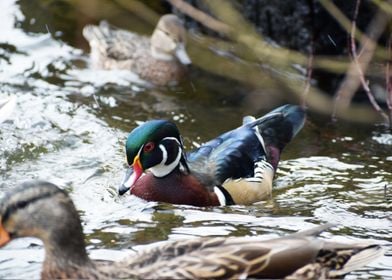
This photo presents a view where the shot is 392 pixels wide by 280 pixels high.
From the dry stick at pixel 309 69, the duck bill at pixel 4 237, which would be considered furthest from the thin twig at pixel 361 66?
the duck bill at pixel 4 237

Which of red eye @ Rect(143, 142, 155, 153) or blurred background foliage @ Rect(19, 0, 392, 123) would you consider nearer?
red eye @ Rect(143, 142, 155, 153)

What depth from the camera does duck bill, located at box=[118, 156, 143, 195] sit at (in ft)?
25.1

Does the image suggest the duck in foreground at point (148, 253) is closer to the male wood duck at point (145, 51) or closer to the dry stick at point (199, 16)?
the dry stick at point (199, 16)

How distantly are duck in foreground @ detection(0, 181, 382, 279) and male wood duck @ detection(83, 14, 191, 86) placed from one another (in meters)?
5.92

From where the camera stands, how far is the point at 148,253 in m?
5.35

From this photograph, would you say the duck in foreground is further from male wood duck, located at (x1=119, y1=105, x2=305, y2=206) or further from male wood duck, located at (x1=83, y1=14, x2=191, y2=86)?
male wood duck, located at (x1=83, y1=14, x2=191, y2=86)

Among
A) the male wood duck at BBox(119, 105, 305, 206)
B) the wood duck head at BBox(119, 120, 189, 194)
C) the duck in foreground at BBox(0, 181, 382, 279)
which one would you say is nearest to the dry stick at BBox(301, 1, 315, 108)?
the male wood duck at BBox(119, 105, 305, 206)

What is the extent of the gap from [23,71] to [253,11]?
250cm

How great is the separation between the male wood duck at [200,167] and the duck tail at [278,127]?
25 mm

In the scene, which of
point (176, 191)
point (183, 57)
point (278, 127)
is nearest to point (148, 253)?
point (176, 191)

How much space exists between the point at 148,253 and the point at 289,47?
19.6ft

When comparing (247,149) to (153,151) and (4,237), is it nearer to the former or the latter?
(153,151)

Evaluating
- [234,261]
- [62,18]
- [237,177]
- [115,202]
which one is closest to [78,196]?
[115,202]

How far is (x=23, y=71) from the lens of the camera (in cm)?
1073
